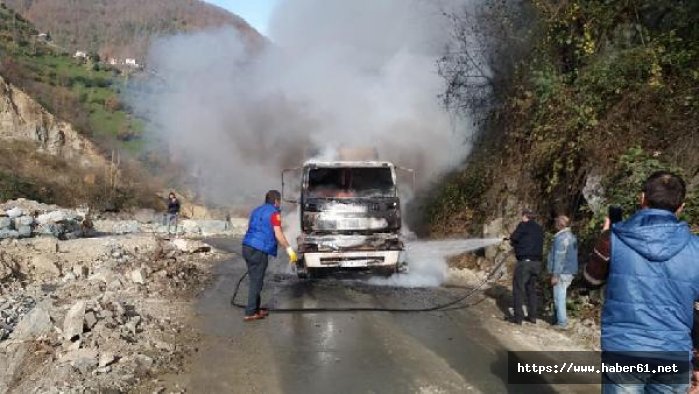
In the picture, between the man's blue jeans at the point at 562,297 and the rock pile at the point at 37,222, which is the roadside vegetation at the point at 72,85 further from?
the man's blue jeans at the point at 562,297

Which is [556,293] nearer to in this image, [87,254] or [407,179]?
[407,179]

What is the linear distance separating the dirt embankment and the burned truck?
7.75 ft

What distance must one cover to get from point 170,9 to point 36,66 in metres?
62.8

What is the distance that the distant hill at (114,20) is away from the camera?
95.8 m

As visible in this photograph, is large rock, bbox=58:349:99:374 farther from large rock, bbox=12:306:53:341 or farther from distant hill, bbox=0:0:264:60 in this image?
distant hill, bbox=0:0:264:60

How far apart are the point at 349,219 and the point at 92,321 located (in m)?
5.03

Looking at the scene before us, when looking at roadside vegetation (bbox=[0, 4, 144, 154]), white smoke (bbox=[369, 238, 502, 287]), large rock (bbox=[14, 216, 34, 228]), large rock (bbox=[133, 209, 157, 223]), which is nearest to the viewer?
white smoke (bbox=[369, 238, 502, 287])

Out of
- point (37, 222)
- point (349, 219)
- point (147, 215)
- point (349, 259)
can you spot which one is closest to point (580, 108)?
point (349, 219)

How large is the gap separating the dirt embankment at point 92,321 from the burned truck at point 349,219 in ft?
7.75

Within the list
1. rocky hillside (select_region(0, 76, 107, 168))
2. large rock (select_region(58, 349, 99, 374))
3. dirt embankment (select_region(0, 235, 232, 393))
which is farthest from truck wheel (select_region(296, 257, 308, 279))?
rocky hillside (select_region(0, 76, 107, 168))

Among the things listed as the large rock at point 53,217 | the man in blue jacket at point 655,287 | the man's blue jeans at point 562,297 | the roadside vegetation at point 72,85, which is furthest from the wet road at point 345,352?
the roadside vegetation at point 72,85

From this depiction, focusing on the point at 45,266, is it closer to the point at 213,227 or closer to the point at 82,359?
the point at 82,359

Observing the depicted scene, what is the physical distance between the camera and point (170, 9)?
376ft

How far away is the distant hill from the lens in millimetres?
95762
